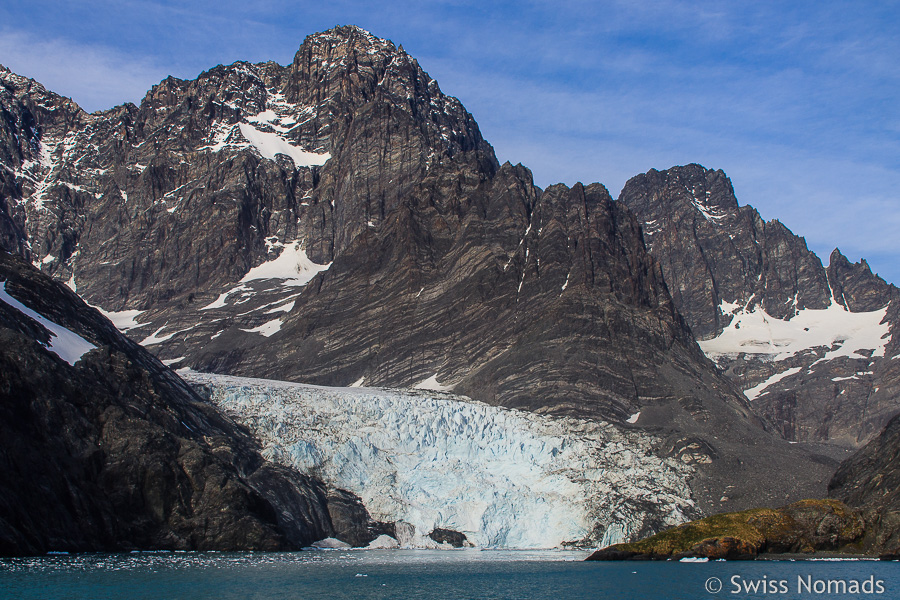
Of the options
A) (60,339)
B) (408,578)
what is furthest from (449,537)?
(60,339)

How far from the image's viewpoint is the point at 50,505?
52.1 m

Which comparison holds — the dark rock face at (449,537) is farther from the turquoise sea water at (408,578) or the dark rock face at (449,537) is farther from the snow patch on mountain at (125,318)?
the snow patch on mountain at (125,318)

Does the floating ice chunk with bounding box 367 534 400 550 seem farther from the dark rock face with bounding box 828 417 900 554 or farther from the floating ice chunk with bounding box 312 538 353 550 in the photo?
the dark rock face with bounding box 828 417 900 554

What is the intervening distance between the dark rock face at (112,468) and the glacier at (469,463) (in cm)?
515

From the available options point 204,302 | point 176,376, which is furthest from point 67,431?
point 204,302

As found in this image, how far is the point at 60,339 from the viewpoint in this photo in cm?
6762

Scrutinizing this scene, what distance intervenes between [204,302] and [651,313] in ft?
313

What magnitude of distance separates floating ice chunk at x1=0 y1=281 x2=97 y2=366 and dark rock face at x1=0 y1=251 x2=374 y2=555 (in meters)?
0.38

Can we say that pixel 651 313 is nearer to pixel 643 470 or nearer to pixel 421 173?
pixel 643 470

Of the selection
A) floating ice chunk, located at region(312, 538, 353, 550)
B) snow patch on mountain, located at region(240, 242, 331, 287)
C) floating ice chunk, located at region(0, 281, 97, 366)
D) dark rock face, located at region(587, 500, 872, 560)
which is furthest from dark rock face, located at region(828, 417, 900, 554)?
snow patch on mountain, located at region(240, 242, 331, 287)

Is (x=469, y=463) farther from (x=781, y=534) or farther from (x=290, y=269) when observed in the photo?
(x=290, y=269)

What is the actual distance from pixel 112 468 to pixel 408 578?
2300 centimetres

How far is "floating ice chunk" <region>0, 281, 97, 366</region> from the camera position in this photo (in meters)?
65.5

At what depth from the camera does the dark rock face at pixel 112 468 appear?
52531mm
